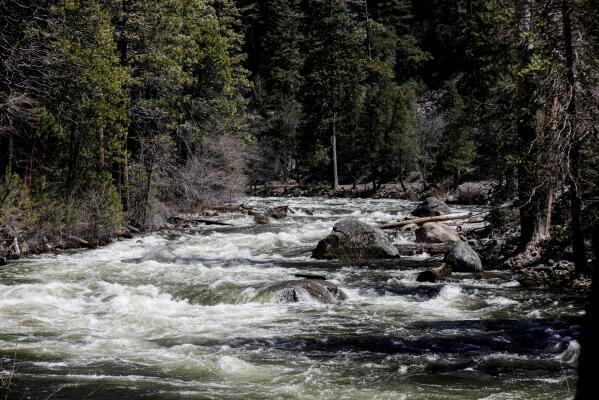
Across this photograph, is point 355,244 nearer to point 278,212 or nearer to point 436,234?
point 436,234

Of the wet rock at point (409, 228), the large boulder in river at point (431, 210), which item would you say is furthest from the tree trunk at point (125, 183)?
the large boulder in river at point (431, 210)

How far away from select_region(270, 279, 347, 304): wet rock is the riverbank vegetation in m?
4.78

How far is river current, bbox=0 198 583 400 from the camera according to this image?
23.5 ft

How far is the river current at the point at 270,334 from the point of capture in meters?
7.17

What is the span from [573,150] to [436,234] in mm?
7247

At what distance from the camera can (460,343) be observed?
8930 mm

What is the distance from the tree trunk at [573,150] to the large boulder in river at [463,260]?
2.54 meters

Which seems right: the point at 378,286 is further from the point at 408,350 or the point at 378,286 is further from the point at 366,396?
the point at 366,396

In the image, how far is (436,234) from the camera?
18812 millimetres

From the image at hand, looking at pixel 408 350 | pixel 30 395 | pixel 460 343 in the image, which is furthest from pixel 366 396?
pixel 30 395

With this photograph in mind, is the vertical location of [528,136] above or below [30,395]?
above

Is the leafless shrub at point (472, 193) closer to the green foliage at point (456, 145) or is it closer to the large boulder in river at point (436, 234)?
the green foliage at point (456, 145)

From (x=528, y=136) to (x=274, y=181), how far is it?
45771mm

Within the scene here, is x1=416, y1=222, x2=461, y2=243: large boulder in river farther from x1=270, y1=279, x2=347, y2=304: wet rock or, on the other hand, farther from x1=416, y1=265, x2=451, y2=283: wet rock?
x1=270, y1=279, x2=347, y2=304: wet rock
